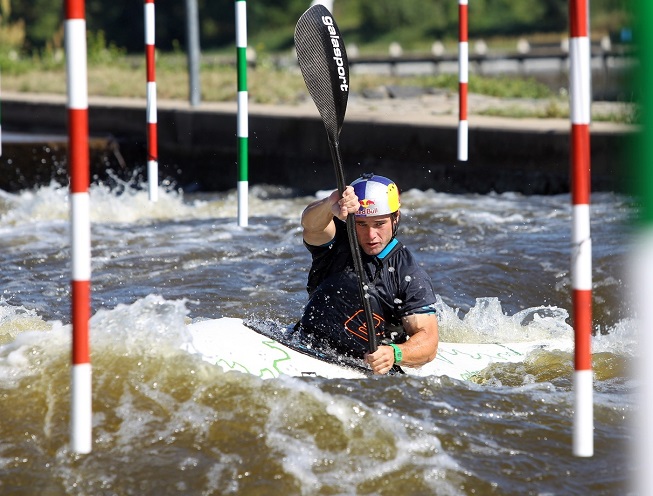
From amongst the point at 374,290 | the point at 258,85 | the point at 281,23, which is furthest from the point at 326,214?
the point at 281,23

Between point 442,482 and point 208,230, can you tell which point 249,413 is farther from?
point 208,230

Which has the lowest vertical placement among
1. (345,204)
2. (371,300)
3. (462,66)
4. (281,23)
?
(371,300)

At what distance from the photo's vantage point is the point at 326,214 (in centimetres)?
404

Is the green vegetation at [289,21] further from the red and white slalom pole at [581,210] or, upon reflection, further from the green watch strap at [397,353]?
the red and white slalom pole at [581,210]

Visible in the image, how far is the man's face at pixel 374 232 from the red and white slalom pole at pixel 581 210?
1.48 metres

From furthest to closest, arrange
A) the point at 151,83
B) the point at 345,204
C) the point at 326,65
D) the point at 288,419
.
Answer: the point at 151,83
the point at 326,65
the point at 345,204
the point at 288,419

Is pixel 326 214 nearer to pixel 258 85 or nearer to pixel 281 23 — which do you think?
pixel 258 85

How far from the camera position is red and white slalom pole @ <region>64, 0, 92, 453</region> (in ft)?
8.73

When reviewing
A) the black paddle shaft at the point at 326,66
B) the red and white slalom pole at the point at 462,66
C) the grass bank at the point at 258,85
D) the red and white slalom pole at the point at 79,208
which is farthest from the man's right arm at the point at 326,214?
the grass bank at the point at 258,85

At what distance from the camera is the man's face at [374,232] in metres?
4.11

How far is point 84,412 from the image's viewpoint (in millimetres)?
2736

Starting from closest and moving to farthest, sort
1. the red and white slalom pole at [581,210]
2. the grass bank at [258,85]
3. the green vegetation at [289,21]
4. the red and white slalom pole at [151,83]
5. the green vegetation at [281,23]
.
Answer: the red and white slalom pole at [581,210] < the red and white slalom pole at [151,83] < the grass bank at [258,85] < the green vegetation at [281,23] < the green vegetation at [289,21]

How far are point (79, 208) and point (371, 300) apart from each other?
5.47ft

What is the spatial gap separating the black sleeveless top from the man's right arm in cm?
15
